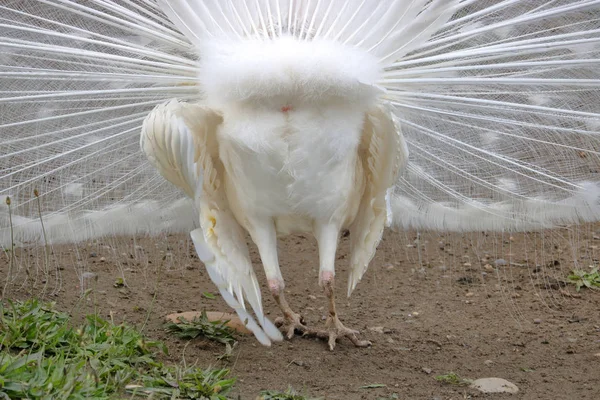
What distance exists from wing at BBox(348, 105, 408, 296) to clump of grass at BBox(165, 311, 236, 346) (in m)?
0.68

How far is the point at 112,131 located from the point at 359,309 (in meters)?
1.91

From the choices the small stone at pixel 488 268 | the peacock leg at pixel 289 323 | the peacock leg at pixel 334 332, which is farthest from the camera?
the small stone at pixel 488 268

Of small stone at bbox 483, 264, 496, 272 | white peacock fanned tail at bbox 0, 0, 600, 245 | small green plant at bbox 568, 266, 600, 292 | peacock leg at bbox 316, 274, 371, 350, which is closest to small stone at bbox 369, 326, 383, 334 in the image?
peacock leg at bbox 316, 274, 371, 350

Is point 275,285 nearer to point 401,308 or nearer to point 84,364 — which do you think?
point 84,364

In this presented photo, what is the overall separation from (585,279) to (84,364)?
3557 millimetres

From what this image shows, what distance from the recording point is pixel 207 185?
4.40 metres

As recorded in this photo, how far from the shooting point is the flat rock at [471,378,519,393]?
4.19 metres

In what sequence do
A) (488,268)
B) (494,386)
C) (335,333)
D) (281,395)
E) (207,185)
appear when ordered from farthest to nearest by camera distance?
(488,268), (335,333), (207,185), (494,386), (281,395)

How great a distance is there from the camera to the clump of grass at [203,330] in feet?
14.8

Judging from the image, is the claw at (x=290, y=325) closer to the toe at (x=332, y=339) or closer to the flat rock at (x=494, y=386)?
the toe at (x=332, y=339)

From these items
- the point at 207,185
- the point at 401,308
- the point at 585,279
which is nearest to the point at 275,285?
the point at 207,185

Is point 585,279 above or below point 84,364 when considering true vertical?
above

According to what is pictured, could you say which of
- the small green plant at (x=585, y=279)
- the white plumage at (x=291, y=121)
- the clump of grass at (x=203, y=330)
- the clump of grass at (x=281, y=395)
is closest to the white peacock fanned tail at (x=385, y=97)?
the white plumage at (x=291, y=121)

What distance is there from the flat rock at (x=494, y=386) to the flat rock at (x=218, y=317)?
1238 millimetres
